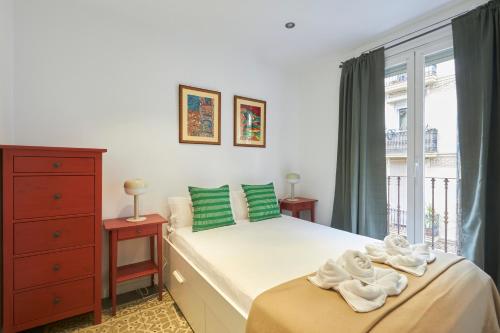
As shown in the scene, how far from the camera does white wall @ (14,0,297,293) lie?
196 cm

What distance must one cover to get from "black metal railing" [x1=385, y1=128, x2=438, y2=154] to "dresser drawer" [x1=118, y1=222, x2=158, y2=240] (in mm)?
2515

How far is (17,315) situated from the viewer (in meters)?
1.59

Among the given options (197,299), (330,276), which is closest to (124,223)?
(197,299)

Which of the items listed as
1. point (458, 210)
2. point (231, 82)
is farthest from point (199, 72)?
point (458, 210)

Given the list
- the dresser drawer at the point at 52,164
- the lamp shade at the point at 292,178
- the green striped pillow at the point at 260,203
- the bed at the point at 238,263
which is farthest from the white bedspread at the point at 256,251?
the dresser drawer at the point at 52,164

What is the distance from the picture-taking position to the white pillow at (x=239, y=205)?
108 inches

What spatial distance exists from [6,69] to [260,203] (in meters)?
2.40

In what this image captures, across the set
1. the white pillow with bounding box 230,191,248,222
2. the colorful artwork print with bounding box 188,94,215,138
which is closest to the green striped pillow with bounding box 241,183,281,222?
the white pillow with bounding box 230,191,248,222

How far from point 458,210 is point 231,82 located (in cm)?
265

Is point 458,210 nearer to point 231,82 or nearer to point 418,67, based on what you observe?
point 418,67

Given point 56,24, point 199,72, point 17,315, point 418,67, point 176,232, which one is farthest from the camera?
point 199,72

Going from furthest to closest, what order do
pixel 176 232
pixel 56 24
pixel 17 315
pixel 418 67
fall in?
pixel 418 67, pixel 176 232, pixel 56 24, pixel 17 315

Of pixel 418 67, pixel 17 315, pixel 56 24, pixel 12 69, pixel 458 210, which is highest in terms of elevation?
pixel 56 24

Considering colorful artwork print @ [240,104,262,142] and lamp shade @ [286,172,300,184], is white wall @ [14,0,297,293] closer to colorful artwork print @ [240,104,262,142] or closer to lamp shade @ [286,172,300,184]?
colorful artwork print @ [240,104,262,142]
